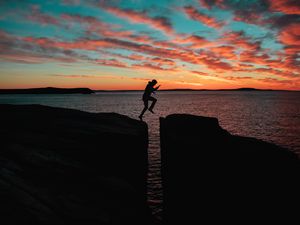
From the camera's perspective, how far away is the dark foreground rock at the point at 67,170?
5.08 meters

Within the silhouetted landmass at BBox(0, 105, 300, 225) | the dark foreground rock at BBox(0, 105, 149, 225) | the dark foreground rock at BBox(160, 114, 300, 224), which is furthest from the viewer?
the dark foreground rock at BBox(160, 114, 300, 224)

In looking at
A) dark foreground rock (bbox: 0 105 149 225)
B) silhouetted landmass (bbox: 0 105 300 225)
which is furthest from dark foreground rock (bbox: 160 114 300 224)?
dark foreground rock (bbox: 0 105 149 225)

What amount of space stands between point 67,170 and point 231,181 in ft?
17.9

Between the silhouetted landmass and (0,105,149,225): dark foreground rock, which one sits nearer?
(0,105,149,225): dark foreground rock

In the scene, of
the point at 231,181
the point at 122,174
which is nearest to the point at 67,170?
the point at 122,174

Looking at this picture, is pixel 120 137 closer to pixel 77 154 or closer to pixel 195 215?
pixel 77 154

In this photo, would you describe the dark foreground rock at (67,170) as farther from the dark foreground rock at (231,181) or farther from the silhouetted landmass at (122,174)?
the dark foreground rock at (231,181)

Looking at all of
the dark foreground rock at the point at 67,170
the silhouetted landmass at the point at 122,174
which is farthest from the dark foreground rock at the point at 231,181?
the dark foreground rock at the point at 67,170

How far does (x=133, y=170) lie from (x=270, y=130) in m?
34.9

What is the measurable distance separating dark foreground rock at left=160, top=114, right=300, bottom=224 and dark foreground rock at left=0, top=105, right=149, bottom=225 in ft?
7.98

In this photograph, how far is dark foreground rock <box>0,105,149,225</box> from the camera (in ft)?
16.7

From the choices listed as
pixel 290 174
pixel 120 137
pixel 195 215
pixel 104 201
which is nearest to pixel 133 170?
pixel 120 137

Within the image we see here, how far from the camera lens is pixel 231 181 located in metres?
8.25

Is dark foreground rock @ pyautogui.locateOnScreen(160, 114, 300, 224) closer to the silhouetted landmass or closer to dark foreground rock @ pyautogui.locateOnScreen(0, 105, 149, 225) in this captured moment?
the silhouetted landmass
